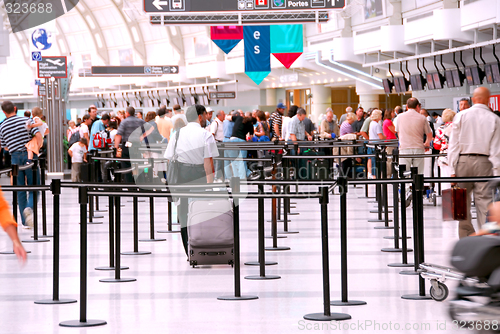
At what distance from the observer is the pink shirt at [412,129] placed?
11852mm

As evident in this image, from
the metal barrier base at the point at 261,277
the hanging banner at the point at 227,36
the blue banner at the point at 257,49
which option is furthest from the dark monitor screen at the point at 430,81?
the metal barrier base at the point at 261,277

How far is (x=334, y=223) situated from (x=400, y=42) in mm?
13280

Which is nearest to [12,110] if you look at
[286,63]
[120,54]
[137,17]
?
[286,63]

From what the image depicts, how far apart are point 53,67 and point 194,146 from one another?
1567 cm

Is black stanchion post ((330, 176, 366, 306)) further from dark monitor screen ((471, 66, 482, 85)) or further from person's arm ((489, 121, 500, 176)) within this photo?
dark monitor screen ((471, 66, 482, 85))

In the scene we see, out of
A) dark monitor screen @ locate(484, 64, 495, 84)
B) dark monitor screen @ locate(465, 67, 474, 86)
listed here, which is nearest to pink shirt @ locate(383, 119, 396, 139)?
dark monitor screen @ locate(484, 64, 495, 84)

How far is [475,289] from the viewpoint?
409cm

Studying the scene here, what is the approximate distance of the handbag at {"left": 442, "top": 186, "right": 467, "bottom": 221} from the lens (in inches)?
275

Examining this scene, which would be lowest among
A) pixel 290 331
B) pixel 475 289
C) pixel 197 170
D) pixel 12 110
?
pixel 290 331

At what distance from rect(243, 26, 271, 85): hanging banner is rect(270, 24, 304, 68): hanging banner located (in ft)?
1.71

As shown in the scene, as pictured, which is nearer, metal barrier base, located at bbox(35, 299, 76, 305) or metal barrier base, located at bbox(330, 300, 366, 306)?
metal barrier base, located at bbox(330, 300, 366, 306)

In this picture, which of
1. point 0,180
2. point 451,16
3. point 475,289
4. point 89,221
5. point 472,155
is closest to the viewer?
point 475,289

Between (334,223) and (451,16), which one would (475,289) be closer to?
(334,223)

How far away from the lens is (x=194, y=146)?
7961 millimetres
